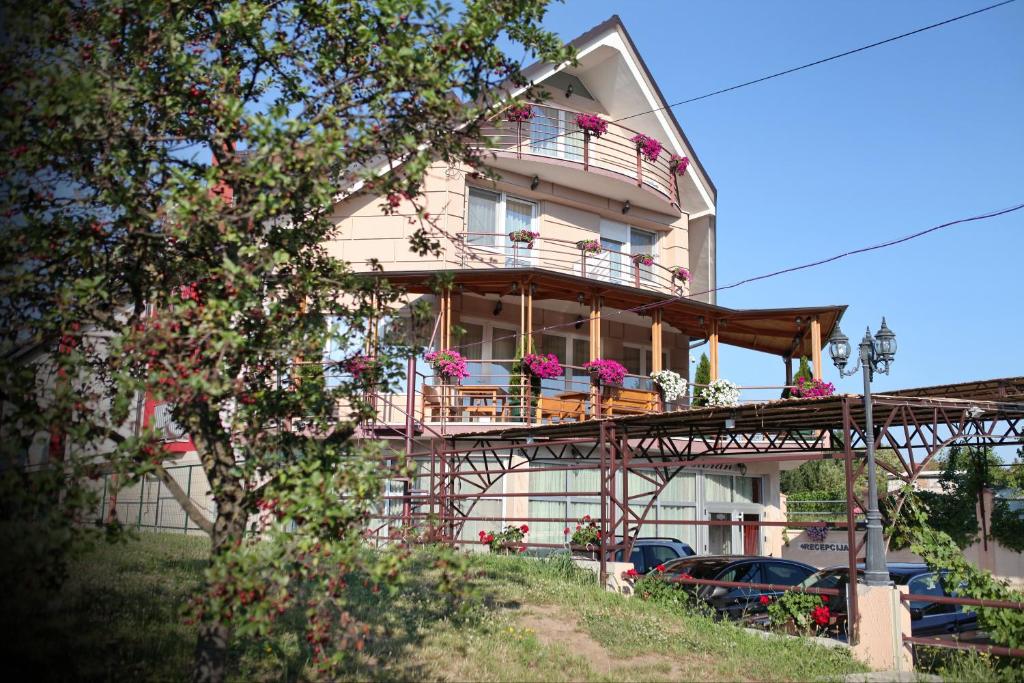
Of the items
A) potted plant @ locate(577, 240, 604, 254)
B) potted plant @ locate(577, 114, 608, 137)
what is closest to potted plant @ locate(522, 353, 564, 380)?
potted plant @ locate(577, 240, 604, 254)

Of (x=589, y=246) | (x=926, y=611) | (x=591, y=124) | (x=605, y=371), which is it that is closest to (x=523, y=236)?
(x=589, y=246)

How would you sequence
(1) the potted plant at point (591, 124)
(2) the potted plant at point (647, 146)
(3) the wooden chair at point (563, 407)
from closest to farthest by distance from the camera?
(3) the wooden chair at point (563, 407) < (1) the potted plant at point (591, 124) < (2) the potted plant at point (647, 146)

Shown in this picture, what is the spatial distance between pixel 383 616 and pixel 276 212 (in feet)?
20.5

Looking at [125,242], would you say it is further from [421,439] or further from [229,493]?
[421,439]

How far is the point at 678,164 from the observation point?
28.0 metres

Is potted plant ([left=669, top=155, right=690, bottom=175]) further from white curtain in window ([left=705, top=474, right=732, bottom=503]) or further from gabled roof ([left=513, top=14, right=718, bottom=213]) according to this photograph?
white curtain in window ([left=705, top=474, right=732, bottom=503])

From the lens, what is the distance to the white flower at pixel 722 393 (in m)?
24.2

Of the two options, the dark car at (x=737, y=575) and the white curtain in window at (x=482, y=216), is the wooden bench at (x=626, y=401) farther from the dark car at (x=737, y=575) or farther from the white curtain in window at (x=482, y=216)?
the dark car at (x=737, y=575)

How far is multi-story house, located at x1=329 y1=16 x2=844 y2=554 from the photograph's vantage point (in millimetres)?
22750

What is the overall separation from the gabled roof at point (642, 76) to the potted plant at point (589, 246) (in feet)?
14.2

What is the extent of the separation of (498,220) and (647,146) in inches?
208

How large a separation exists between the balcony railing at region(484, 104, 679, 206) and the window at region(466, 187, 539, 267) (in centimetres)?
145

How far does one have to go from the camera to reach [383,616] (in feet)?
37.2

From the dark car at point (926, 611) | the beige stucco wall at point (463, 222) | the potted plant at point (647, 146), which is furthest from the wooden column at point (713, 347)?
the dark car at point (926, 611)
